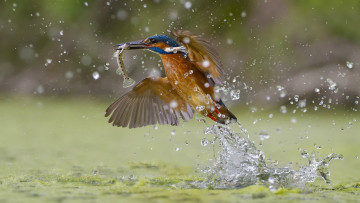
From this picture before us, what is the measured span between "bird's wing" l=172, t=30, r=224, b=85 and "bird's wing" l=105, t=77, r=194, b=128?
39 centimetres

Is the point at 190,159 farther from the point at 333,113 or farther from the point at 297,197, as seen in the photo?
the point at 333,113

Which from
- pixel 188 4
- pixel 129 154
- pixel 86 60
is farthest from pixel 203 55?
pixel 86 60

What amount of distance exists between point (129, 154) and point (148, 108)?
1.28 m

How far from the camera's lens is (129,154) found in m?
5.20

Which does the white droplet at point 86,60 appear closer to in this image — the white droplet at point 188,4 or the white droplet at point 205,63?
the white droplet at point 188,4

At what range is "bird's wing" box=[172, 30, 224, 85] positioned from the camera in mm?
3385

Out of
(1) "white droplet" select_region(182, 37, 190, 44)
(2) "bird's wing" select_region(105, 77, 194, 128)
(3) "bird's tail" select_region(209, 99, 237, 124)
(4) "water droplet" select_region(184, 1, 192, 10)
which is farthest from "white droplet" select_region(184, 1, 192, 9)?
(1) "white droplet" select_region(182, 37, 190, 44)

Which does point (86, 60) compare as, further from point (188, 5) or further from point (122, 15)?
point (188, 5)

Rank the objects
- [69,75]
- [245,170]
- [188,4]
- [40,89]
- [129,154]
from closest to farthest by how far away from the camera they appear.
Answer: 1. [245,170]
2. [129,154]
3. [188,4]
4. [40,89]
5. [69,75]

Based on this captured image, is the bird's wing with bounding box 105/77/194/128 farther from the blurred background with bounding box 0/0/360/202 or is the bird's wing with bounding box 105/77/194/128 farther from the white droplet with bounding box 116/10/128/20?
the white droplet with bounding box 116/10/128/20

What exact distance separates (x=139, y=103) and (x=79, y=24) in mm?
4798

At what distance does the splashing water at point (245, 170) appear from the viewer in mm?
3689

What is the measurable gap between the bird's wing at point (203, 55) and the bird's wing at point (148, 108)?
39 cm

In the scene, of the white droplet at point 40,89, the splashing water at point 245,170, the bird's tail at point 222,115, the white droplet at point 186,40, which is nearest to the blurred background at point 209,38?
the white droplet at point 40,89
